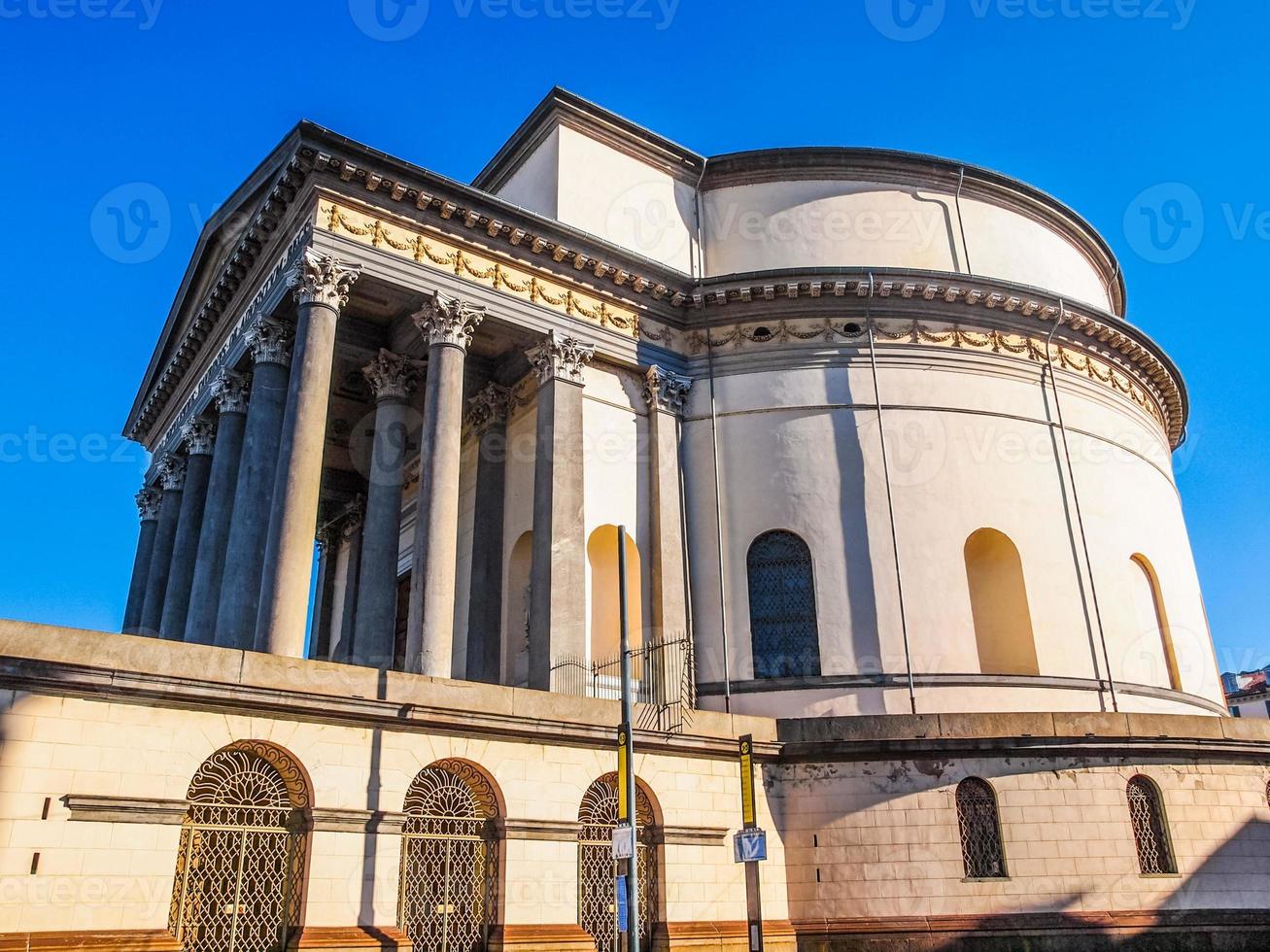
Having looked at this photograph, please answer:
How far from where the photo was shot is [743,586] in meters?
23.3

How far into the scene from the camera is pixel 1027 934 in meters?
17.6

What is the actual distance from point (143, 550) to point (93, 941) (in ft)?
64.8

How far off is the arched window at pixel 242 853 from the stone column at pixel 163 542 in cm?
1475

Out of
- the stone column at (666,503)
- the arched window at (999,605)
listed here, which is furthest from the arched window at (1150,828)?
the stone column at (666,503)

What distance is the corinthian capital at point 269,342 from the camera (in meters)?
22.0

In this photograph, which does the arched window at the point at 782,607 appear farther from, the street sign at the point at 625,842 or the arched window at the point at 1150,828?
the street sign at the point at 625,842

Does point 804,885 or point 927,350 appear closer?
point 804,885

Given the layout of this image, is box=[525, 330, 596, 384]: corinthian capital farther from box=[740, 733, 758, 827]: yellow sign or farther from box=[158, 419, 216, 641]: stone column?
box=[740, 733, 758, 827]: yellow sign

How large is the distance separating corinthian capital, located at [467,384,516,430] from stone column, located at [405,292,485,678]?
3.39 metres

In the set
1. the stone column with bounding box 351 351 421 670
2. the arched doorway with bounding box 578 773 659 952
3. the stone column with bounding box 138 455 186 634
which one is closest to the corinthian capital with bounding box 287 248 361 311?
the stone column with bounding box 351 351 421 670

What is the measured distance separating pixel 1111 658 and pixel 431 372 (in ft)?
51.6

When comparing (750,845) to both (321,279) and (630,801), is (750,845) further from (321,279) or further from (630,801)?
(321,279)

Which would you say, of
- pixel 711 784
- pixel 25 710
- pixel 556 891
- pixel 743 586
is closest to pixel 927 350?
pixel 743 586

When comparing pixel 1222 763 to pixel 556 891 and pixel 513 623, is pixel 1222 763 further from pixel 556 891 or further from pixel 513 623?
pixel 513 623
